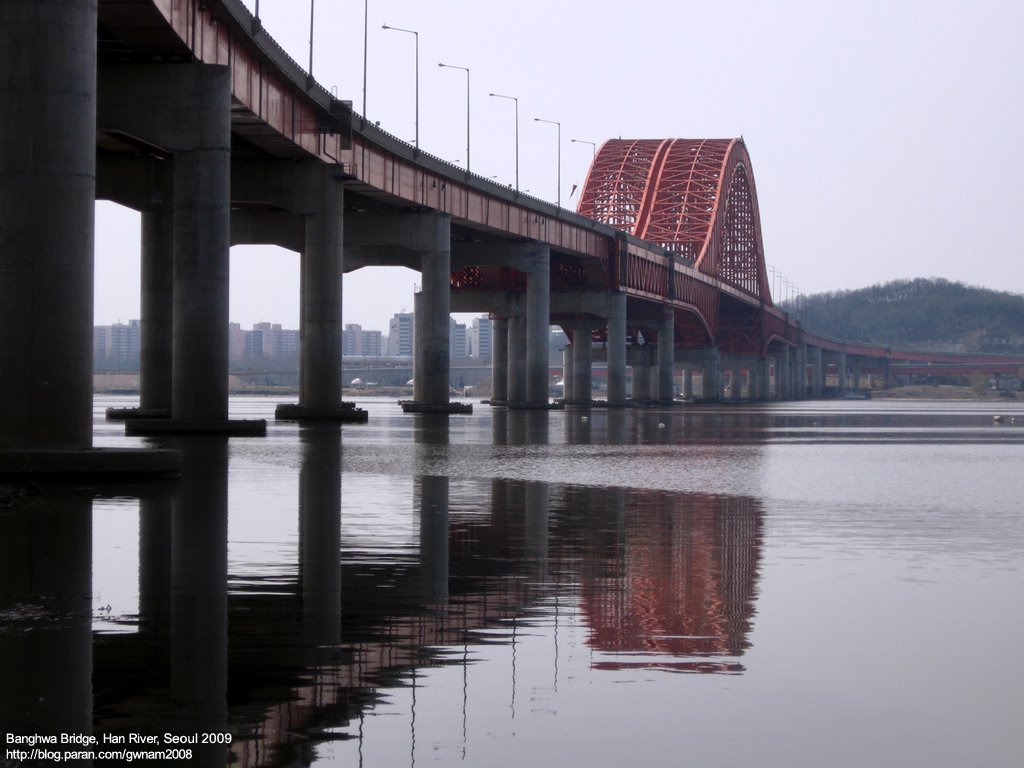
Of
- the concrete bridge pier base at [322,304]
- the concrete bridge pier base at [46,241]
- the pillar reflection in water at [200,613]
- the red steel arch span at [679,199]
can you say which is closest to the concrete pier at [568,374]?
the red steel arch span at [679,199]

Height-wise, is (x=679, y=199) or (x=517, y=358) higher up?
(x=679, y=199)

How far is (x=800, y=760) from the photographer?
24.6 ft

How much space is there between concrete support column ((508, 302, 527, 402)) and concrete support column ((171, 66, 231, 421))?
70.9m

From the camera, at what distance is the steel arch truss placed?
173 m

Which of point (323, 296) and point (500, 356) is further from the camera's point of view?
point (500, 356)

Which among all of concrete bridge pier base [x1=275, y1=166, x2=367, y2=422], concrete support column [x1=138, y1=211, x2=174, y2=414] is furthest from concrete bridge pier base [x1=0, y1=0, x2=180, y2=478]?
concrete support column [x1=138, y1=211, x2=174, y2=414]

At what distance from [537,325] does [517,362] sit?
17.5 meters

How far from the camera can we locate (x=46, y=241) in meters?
25.9

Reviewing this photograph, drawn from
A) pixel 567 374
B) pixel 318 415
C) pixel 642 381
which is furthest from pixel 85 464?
pixel 642 381

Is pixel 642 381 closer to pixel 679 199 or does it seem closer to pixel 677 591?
pixel 679 199

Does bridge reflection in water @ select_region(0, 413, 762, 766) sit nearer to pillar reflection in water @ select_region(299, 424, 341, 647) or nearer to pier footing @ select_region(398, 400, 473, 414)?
pillar reflection in water @ select_region(299, 424, 341, 647)

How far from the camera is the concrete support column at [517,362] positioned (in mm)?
118375

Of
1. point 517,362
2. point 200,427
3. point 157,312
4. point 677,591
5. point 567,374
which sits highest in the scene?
point 157,312

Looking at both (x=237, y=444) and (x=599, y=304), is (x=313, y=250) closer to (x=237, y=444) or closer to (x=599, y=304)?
(x=237, y=444)
